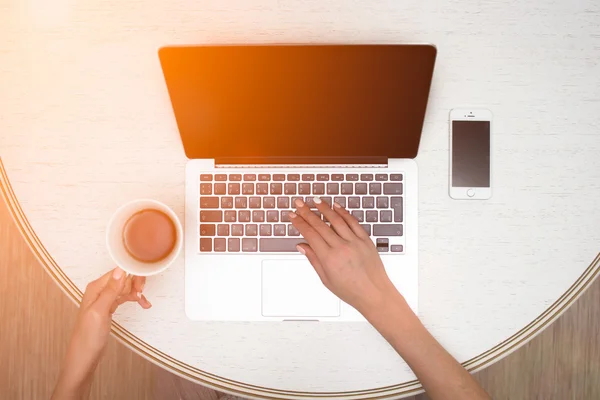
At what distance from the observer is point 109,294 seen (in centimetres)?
85

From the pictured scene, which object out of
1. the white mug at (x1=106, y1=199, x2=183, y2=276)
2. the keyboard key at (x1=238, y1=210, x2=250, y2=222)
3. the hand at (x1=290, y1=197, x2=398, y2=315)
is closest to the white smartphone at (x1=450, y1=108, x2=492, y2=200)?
the hand at (x1=290, y1=197, x2=398, y2=315)

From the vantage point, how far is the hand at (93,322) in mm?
852

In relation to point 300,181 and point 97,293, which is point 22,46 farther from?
point 300,181

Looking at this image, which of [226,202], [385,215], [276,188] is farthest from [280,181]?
[385,215]

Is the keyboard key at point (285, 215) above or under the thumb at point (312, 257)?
above

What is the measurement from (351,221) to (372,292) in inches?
5.9

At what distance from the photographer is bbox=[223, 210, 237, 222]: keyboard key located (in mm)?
881

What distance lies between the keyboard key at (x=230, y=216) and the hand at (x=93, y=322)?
0.21 m

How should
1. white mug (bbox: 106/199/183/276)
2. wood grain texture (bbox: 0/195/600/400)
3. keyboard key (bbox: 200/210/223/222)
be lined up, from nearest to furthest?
white mug (bbox: 106/199/183/276) < keyboard key (bbox: 200/210/223/222) < wood grain texture (bbox: 0/195/600/400)

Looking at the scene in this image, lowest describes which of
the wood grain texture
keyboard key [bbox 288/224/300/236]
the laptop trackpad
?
the wood grain texture

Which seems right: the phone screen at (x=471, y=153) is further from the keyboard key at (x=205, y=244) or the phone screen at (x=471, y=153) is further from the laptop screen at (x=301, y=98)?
the keyboard key at (x=205, y=244)

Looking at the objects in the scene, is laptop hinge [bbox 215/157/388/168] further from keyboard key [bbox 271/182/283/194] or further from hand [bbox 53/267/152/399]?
hand [bbox 53/267/152/399]

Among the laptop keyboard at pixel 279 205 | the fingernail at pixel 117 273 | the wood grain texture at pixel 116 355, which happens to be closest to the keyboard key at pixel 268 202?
the laptop keyboard at pixel 279 205

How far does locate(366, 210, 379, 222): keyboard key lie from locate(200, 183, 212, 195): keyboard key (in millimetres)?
338
